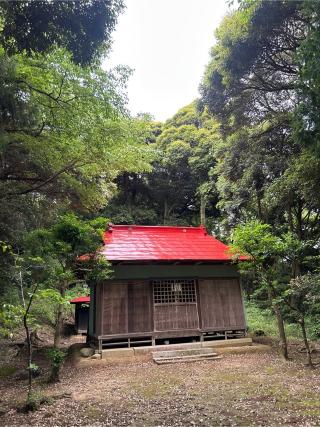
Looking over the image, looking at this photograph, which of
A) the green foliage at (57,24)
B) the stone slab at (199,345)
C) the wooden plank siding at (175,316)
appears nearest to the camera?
the green foliage at (57,24)

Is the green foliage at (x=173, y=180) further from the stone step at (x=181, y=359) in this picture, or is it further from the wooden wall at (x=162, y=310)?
the stone step at (x=181, y=359)

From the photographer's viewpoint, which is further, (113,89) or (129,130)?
(129,130)

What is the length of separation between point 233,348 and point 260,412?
636cm

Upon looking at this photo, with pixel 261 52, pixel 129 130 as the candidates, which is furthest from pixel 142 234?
pixel 261 52

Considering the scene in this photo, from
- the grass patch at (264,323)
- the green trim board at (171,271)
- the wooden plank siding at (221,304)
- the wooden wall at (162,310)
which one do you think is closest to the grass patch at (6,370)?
the wooden wall at (162,310)

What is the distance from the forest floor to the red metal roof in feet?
11.5

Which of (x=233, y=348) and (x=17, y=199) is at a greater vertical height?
(x=17, y=199)

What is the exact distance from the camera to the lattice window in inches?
478

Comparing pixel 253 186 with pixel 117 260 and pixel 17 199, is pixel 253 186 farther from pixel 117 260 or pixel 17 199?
pixel 17 199

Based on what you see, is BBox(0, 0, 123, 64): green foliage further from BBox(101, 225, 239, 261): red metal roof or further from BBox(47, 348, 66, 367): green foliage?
BBox(101, 225, 239, 261): red metal roof

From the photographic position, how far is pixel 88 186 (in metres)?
12.7

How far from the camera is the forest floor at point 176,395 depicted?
5484 mm

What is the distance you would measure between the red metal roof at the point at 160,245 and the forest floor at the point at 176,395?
352 centimetres

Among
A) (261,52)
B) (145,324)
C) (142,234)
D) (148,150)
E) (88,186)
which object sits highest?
(261,52)
